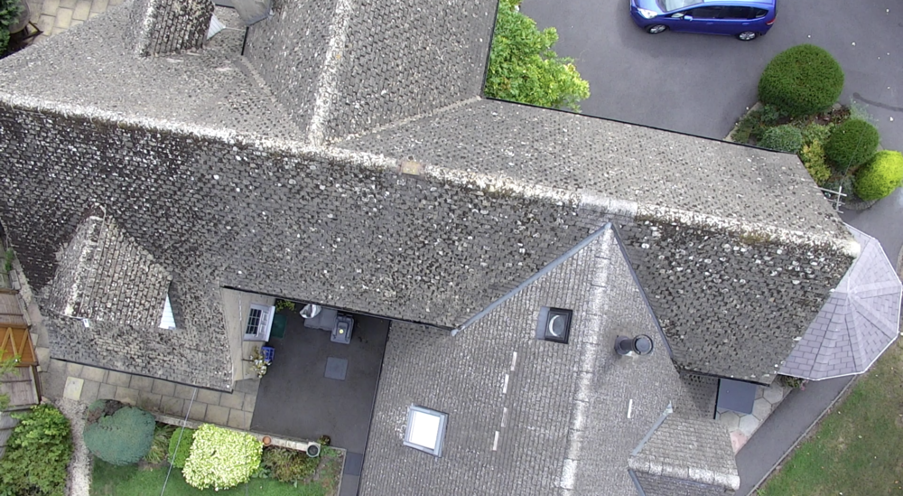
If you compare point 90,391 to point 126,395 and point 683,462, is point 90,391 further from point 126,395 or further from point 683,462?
point 683,462

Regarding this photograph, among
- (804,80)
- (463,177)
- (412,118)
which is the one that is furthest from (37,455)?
(804,80)

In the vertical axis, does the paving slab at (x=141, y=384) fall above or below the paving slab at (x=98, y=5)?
below

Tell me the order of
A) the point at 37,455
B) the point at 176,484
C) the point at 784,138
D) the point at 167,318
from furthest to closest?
the point at 176,484, the point at 784,138, the point at 37,455, the point at 167,318

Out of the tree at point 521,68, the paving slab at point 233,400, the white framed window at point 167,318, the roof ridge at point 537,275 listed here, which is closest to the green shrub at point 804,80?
the tree at point 521,68

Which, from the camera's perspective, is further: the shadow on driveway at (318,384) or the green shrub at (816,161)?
the shadow on driveway at (318,384)

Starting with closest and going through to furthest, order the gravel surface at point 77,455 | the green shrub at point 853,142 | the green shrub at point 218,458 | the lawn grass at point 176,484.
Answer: the green shrub at point 218,458, the green shrub at point 853,142, the lawn grass at point 176,484, the gravel surface at point 77,455

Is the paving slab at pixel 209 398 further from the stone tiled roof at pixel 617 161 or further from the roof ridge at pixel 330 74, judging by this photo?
the stone tiled roof at pixel 617 161

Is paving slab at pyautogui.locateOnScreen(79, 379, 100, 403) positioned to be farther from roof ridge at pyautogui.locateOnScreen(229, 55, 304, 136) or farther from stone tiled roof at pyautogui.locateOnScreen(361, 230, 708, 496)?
roof ridge at pyautogui.locateOnScreen(229, 55, 304, 136)

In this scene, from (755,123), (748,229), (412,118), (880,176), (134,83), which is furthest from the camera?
(755,123)

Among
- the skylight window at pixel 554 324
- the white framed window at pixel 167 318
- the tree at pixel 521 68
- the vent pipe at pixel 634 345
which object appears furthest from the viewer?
the tree at pixel 521 68
